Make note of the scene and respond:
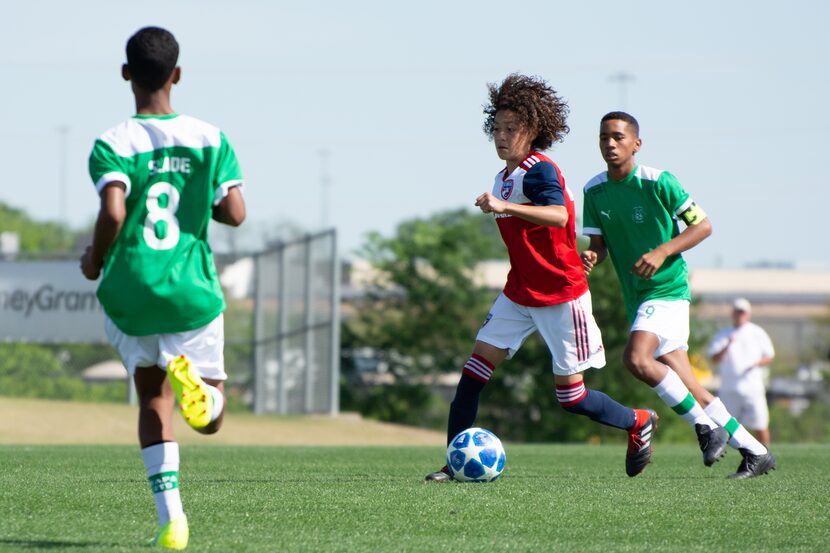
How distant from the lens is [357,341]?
33.9m

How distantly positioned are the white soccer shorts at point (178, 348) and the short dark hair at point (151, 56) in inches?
36.0

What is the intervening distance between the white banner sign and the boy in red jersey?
17.2 m

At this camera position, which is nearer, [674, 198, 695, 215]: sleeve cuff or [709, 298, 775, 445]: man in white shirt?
A: [674, 198, 695, 215]: sleeve cuff

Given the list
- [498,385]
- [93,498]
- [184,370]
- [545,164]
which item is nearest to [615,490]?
[545,164]

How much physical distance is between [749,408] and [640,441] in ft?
34.2

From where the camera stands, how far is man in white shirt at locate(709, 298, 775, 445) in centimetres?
1859

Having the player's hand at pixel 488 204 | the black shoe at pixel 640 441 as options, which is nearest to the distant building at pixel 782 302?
the black shoe at pixel 640 441

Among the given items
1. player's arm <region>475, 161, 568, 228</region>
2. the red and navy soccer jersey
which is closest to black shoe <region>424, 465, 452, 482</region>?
the red and navy soccer jersey

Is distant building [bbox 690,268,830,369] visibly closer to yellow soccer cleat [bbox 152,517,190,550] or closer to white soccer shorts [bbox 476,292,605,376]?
white soccer shorts [bbox 476,292,605,376]

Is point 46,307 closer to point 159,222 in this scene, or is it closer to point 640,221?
point 640,221

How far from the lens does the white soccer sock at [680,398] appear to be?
8758 mm

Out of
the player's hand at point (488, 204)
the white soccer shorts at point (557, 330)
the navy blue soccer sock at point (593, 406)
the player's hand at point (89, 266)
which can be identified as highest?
the player's hand at point (488, 204)

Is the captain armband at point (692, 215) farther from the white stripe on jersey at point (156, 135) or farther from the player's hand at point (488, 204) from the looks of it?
the white stripe on jersey at point (156, 135)

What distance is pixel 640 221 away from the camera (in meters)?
8.72
